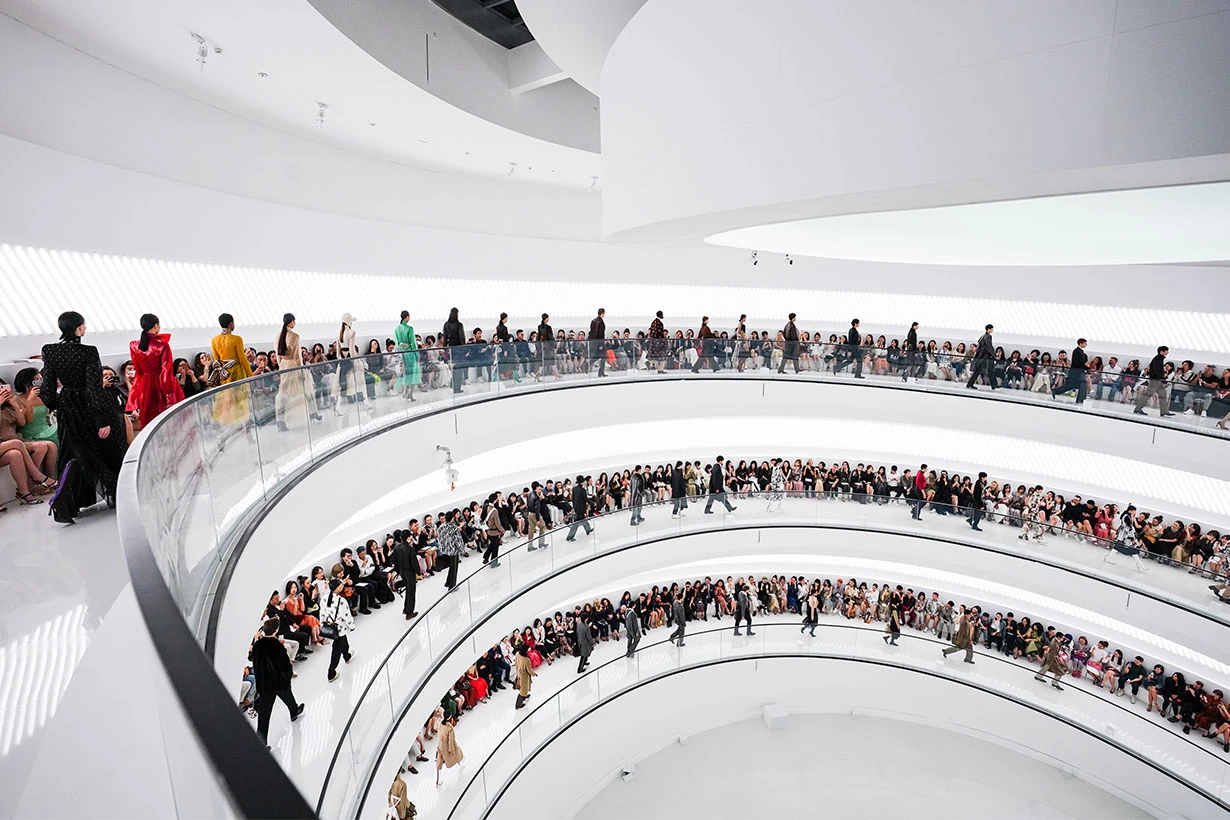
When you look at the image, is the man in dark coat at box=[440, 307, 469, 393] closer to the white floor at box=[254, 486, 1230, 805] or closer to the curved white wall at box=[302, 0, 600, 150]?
the white floor at box=[254, 486, 1230, 805]

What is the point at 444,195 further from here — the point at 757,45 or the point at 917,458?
the point at 917,458

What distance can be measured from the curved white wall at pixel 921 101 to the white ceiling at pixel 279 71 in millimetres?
5153

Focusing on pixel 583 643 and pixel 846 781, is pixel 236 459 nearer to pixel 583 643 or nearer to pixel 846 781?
pixel 583 643

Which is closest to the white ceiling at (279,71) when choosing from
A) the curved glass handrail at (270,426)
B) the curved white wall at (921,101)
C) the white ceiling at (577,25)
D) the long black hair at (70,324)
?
the white ceiling at (577,25)

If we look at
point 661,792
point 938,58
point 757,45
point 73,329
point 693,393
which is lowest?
point 661,792

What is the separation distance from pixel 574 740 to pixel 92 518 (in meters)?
11.0

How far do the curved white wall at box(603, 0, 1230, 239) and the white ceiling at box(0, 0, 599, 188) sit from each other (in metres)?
5.15

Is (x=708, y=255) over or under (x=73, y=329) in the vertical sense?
over

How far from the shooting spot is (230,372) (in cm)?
818

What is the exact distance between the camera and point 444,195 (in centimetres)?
1805

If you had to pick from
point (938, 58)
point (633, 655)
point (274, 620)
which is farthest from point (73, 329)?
point (633, 655)

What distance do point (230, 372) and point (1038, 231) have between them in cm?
1236

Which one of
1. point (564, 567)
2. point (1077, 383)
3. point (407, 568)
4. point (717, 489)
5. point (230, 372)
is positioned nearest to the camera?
point (230, 372)

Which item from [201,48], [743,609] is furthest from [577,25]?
[743,609]
